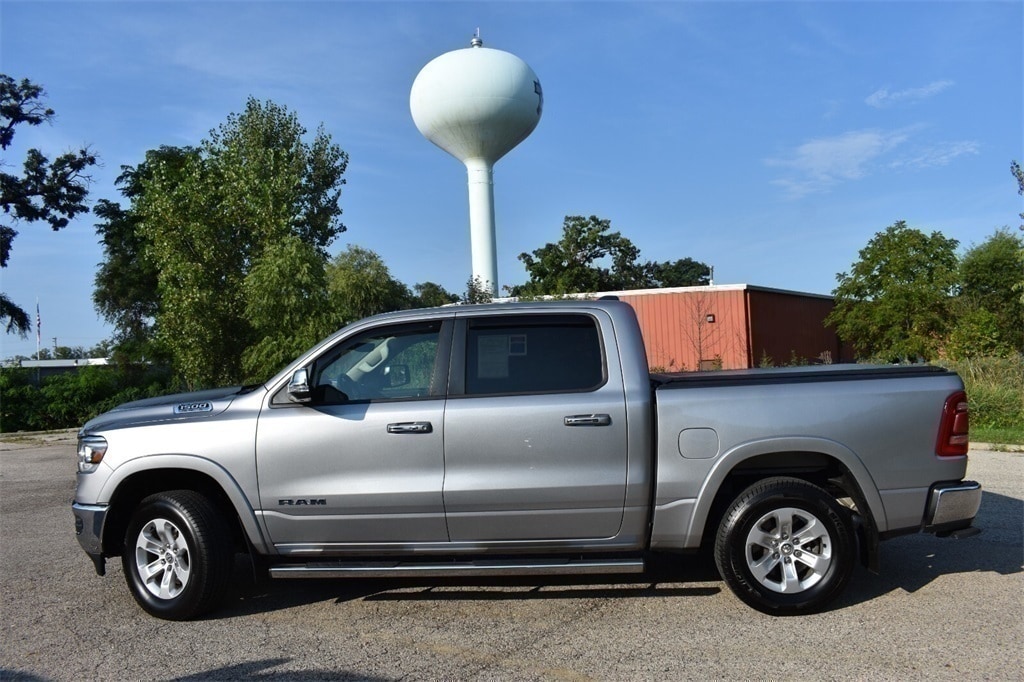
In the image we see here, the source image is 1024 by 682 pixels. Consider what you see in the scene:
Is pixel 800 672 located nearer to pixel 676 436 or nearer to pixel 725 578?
pixel 725 578

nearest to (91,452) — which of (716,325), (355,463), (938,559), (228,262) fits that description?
(355,463)

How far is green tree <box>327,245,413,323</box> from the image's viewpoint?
2035 inches

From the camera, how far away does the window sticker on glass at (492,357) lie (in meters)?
5.68

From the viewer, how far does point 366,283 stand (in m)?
54.0

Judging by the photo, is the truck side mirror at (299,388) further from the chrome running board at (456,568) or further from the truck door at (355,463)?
the chrome running board at (456,568)

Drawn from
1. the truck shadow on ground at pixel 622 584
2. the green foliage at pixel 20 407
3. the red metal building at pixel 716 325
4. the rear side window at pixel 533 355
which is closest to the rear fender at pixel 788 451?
the truck shadow on ground at pixel 622 584

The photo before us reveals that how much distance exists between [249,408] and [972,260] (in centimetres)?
4229

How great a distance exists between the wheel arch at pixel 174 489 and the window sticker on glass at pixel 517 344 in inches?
79.2

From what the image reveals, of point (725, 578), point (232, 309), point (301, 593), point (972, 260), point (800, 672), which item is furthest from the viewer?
point (972, 260)

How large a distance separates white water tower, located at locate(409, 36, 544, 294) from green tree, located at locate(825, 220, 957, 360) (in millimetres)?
14103

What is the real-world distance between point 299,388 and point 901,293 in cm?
2383

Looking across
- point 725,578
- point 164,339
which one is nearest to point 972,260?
point 164,339

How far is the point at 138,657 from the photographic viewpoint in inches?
196

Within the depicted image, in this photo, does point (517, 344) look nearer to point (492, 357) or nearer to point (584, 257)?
point (492, 357)
